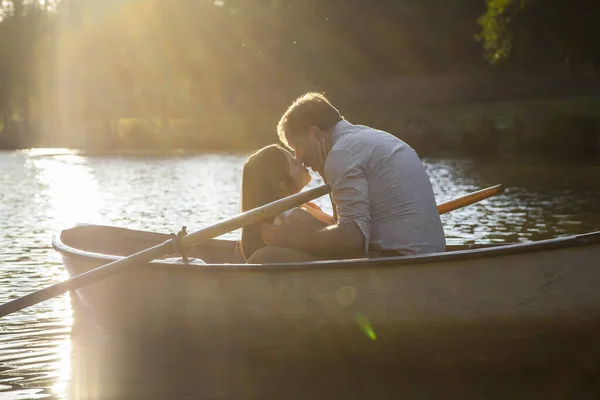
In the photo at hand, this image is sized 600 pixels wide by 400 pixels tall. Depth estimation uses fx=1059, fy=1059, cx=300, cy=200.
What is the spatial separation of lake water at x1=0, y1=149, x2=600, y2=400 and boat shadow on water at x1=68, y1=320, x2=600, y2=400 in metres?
0.04

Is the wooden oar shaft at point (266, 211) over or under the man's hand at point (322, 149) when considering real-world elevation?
under

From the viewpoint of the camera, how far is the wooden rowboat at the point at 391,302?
6754 mm

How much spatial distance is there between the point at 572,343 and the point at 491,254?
0.90 meters

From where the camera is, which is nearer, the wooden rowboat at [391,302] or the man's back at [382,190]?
the wooden rowboat at [391,302]

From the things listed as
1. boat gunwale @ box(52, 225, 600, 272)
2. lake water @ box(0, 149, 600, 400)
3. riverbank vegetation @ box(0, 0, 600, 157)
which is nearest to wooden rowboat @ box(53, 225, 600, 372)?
boat gunwale @ box(52, 225, 600, 272)

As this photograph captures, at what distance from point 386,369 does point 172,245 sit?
186 centimetres

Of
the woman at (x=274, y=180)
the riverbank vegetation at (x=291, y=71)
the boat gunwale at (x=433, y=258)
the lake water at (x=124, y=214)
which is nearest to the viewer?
the boat gunwale at (x=433, y=258)

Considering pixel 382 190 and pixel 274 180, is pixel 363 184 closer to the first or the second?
pixel 382 190

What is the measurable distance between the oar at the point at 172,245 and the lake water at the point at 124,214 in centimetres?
48

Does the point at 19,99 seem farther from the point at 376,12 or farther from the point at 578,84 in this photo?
the point at 578,84

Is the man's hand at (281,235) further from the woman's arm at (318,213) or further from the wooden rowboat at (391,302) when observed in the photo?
the woman's arm at (318,213)

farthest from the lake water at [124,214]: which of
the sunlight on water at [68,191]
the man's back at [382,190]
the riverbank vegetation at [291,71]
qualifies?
the riverbank vegetation at [291,71]

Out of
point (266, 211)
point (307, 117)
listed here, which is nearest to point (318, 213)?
point (266, 211)

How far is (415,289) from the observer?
701cm
